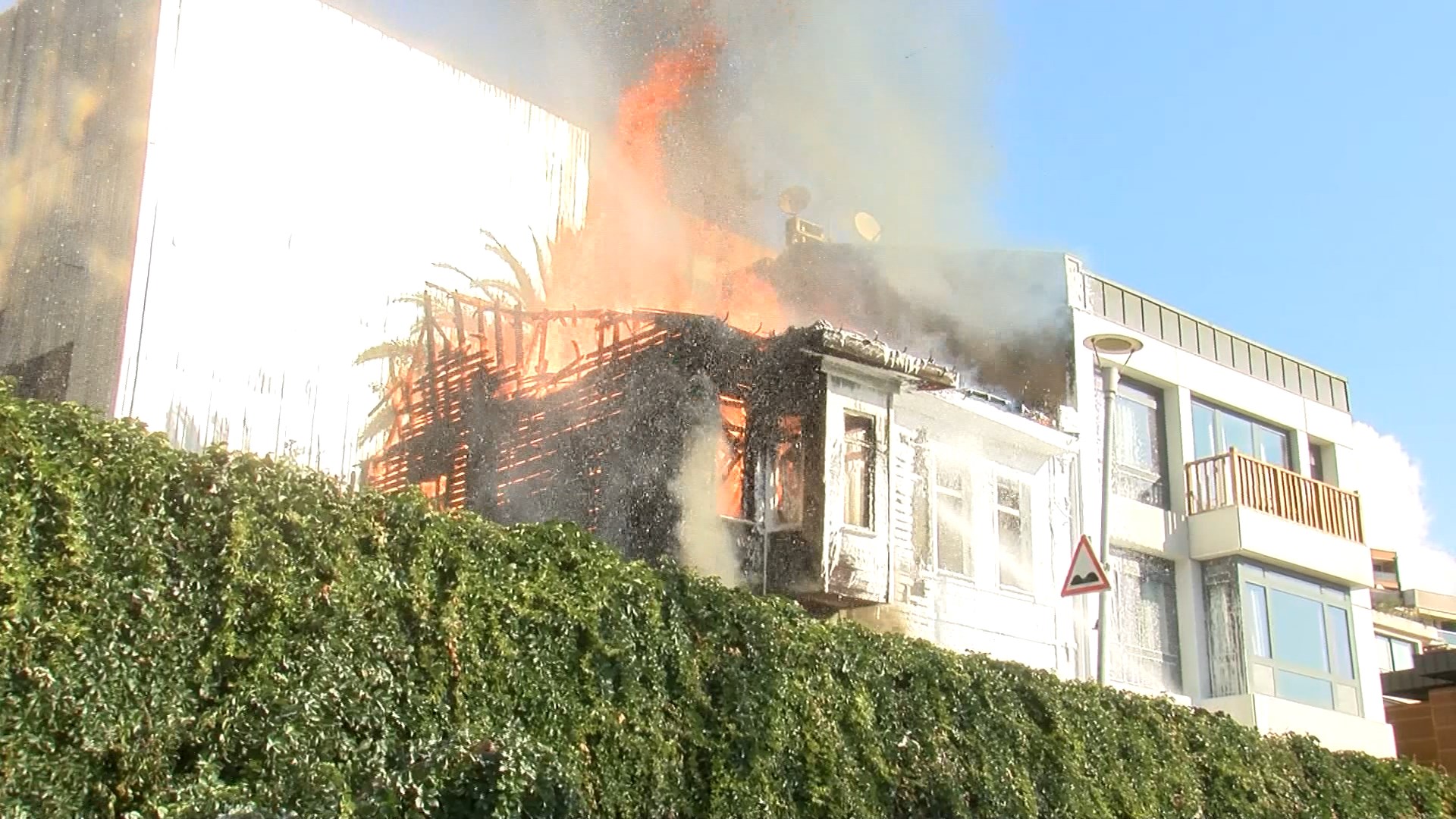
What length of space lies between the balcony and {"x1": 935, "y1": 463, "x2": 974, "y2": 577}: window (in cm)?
546

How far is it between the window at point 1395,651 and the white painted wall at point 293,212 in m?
23.4

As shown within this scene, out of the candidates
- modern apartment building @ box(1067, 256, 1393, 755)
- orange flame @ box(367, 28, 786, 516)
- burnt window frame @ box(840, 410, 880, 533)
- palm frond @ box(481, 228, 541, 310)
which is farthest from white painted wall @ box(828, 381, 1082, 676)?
palm frond @ box(481, 228, 541, 310)

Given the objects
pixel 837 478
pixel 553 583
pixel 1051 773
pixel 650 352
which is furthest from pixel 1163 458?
pixel 553 583

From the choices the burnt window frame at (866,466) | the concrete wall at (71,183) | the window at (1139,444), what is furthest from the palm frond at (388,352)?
the window at (1139,444)

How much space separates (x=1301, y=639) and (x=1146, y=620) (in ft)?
10.5

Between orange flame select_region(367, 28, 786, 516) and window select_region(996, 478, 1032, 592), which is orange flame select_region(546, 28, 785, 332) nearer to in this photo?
orange flame select_region(367, 28, 786, 516)

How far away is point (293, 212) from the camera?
1847 cm

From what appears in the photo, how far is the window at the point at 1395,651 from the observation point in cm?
3350

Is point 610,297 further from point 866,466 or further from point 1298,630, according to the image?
point 1298,630

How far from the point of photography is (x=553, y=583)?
9.73 metres

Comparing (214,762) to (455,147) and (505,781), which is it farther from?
(455,147)

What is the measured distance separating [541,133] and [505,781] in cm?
1527

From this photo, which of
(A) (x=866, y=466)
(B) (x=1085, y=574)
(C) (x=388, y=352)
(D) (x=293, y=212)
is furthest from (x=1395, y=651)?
(D) (x=293, y=212)

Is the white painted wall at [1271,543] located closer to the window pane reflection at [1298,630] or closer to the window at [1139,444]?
the window pane reflection at [1298,630]
